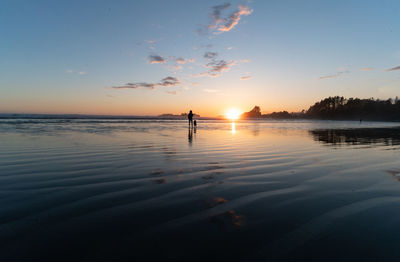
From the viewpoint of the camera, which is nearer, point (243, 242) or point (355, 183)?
point (243, 242)

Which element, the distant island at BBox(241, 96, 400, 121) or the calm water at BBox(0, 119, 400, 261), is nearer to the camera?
the calm water at BBox(0, 119, 400, 261)

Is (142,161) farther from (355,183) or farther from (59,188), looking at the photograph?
(355,183)

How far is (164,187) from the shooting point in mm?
4645

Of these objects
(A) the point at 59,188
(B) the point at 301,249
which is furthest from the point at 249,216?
(A) the point at 59,188

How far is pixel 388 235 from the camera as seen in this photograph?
2859mm

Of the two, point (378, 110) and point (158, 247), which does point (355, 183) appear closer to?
point (158, 247)

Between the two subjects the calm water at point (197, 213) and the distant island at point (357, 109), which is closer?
the calm water at point (197, 213)

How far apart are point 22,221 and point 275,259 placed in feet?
12.0

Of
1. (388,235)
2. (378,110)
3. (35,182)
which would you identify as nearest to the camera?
(388,235)

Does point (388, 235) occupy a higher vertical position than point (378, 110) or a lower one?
lower

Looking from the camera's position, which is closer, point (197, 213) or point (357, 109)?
point (197, 213)

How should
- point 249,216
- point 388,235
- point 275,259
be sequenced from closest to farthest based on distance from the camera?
1. point 275,259
2. point 388,235
3. point 249,216

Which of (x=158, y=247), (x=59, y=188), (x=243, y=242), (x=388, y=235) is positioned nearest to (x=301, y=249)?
(x=243, y=242)

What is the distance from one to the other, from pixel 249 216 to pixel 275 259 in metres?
1.00
